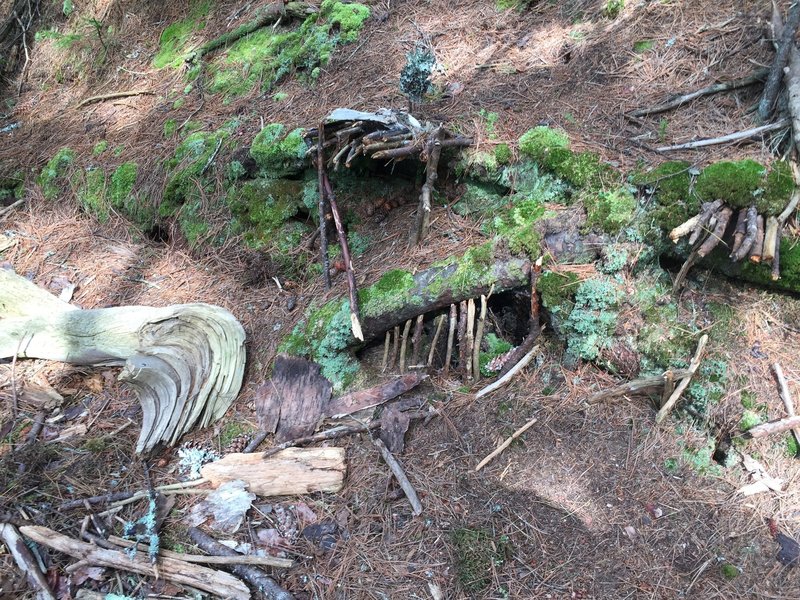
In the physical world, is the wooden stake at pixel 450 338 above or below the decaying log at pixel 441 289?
below

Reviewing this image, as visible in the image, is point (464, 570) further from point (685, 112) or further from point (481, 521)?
point (685, 112)

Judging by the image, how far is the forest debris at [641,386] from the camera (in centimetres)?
309

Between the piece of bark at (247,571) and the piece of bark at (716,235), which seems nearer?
the piece of bark at (247,571)

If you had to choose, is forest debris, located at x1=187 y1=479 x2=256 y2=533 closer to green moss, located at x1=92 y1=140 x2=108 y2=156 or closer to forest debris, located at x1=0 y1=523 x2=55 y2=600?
forest debris, located at x1=0 y1=523 x2=55 y2=600

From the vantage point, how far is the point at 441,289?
3650 millimetres

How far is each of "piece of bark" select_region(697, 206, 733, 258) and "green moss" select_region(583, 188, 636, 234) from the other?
53 cm

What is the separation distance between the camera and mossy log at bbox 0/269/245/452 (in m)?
3.65

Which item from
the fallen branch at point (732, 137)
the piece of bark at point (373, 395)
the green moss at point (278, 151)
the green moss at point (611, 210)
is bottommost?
the piece of bark at point (373, 395)

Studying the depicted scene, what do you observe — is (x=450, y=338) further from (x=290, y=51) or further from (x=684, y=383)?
(x=290, y=51)

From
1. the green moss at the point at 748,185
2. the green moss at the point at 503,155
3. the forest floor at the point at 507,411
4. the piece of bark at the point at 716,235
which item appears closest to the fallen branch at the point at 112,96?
the forest floor at the point at 507,411

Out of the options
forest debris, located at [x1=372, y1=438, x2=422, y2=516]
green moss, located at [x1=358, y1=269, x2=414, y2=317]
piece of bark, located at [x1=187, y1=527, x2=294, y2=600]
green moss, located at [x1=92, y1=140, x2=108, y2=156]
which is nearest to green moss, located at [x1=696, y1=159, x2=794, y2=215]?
green moss, located at [x1=358, y1=269, x2=414, y2=317]

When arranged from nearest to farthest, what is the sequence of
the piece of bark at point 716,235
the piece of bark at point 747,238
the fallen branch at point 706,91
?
the piece of bark at point 747,238 < the piece of bark at point 716,235 < the fallen branch at point 706,91

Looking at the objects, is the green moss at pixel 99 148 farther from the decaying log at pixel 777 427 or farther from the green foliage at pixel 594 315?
the decaying log at pixel 777 427

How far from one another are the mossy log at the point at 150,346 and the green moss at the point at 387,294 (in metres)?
1.11
